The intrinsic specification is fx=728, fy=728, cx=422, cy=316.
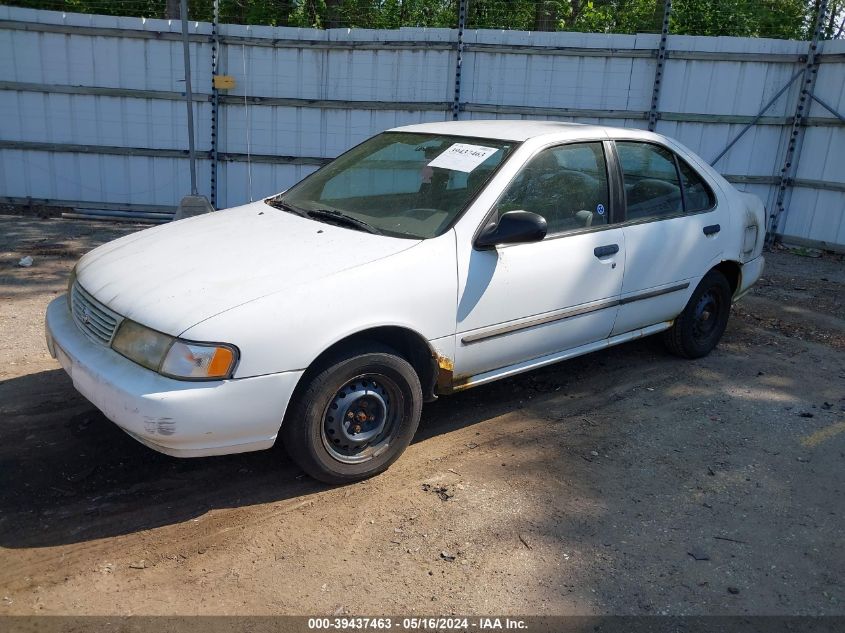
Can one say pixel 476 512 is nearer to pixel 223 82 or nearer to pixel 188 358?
pixel 188 358

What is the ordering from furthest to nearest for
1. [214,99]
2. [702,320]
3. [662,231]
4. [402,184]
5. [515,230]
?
[214,99], [702,320], [662,231], [402,184], [515,230]

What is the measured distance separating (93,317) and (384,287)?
4.55 ft

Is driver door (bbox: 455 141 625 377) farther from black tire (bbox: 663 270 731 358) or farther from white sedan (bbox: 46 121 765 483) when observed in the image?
black tire (bbox: 663 270 731 358)

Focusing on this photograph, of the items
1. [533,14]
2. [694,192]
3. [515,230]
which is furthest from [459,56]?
[515,230]

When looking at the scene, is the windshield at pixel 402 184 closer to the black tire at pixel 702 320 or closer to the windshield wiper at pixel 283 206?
the windshield wiper at pixel 283 206

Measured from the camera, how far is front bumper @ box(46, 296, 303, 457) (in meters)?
2.97

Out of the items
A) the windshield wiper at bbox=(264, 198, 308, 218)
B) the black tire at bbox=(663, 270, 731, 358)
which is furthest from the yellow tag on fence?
the black tire at bbox=(663, 270, 731, 358)

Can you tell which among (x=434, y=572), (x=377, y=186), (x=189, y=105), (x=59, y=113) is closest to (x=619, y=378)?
(x=377, y=186)

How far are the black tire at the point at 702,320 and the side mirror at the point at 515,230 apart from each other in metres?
1.94

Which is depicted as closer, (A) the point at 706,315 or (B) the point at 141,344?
(B) the point at 141,344

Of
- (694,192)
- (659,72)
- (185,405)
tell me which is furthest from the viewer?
(659,72)

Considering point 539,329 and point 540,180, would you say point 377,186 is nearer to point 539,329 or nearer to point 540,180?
point 540,180

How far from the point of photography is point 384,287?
3.42 meters

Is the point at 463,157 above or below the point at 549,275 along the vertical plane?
above
